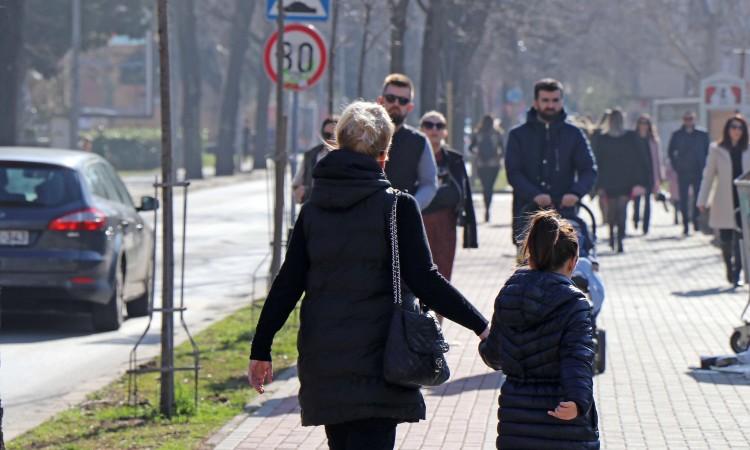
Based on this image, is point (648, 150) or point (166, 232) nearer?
point (166, 232)

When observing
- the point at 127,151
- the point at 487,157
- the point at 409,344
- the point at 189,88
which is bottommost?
the point at 127,151

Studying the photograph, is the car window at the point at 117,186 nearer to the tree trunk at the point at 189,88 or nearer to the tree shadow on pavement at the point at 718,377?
the tree shadow on pavement at the point at 718,377

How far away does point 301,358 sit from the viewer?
531 cm

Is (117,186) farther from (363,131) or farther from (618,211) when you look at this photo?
(363,131)

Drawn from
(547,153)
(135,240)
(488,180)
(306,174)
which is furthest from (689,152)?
(547,153)

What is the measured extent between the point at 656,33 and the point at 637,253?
57.4 m

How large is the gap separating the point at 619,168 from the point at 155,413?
13399 millimetres

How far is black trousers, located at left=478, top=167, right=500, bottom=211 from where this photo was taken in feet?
96.5

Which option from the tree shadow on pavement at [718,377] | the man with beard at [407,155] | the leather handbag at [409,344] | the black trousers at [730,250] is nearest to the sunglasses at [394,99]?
the man with beard at [407,155]

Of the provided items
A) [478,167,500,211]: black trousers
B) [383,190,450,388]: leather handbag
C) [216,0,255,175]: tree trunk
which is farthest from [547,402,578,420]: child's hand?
[216,0,255,175]: tree trunk

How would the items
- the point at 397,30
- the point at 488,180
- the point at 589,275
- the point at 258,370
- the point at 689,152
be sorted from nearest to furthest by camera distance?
the point at 258,370 < the point at 589,275 < the point at 397,30 < the point at 689,152 < the point at 488,180

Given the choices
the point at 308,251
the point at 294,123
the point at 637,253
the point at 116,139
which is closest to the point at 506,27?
the point at 637,253

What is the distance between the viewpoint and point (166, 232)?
9023 mm

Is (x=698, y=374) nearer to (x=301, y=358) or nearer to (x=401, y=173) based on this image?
(x=401, y=173)
